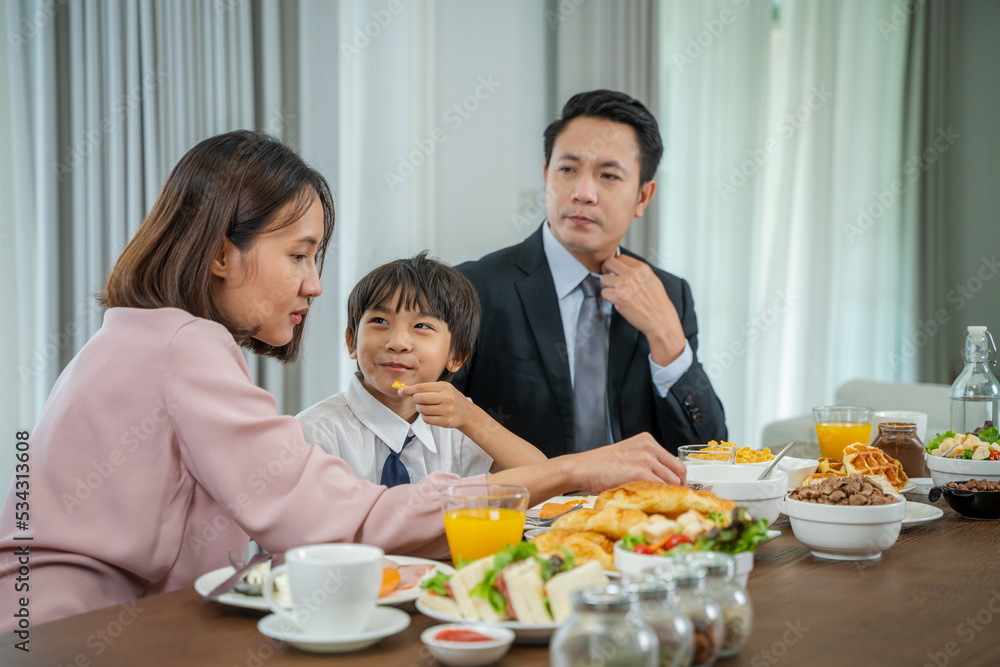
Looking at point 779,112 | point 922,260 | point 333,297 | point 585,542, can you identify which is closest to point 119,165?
point 333,297

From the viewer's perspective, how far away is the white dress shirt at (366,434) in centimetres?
180

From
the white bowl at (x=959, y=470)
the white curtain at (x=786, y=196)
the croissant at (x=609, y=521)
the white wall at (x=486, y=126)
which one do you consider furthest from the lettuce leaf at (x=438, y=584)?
the white curtain at (x=786, y=196)

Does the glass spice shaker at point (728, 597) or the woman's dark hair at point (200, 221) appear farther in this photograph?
the woman's dark hair at point (200, 221)

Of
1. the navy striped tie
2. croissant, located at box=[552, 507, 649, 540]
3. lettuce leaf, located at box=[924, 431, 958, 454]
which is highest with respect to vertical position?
croissant, located at box=[552, 507, 649, 540]

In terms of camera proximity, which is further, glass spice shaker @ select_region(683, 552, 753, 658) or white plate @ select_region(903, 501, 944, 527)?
white plate @ select_region(903, 501, 944, 527)

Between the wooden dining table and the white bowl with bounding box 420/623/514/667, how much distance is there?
0.9 inches

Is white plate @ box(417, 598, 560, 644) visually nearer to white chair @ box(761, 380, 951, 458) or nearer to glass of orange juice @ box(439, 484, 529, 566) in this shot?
glass of orange juice @ box(439, 484, 529, 566)

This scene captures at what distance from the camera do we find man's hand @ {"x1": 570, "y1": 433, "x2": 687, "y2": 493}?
4.28 ft

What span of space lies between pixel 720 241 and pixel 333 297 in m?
2.55

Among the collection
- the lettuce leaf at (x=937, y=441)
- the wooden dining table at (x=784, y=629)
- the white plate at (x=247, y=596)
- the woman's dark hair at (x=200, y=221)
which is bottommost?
the wooden dining table at (x=784, y=629)

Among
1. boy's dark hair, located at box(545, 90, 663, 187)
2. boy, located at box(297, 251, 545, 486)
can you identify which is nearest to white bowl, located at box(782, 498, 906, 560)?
boy, located at box(297, 251, 545, 486)

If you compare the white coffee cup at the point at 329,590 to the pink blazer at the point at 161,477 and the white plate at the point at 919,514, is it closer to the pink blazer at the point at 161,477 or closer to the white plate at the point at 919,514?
the pink blazer at the point at 161,477

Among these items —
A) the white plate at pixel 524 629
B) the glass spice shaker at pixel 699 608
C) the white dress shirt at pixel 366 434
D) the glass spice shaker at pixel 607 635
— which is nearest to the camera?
the glass spice shaker at pixel 607 635

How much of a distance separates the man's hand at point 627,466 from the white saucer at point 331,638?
483 millimetres
